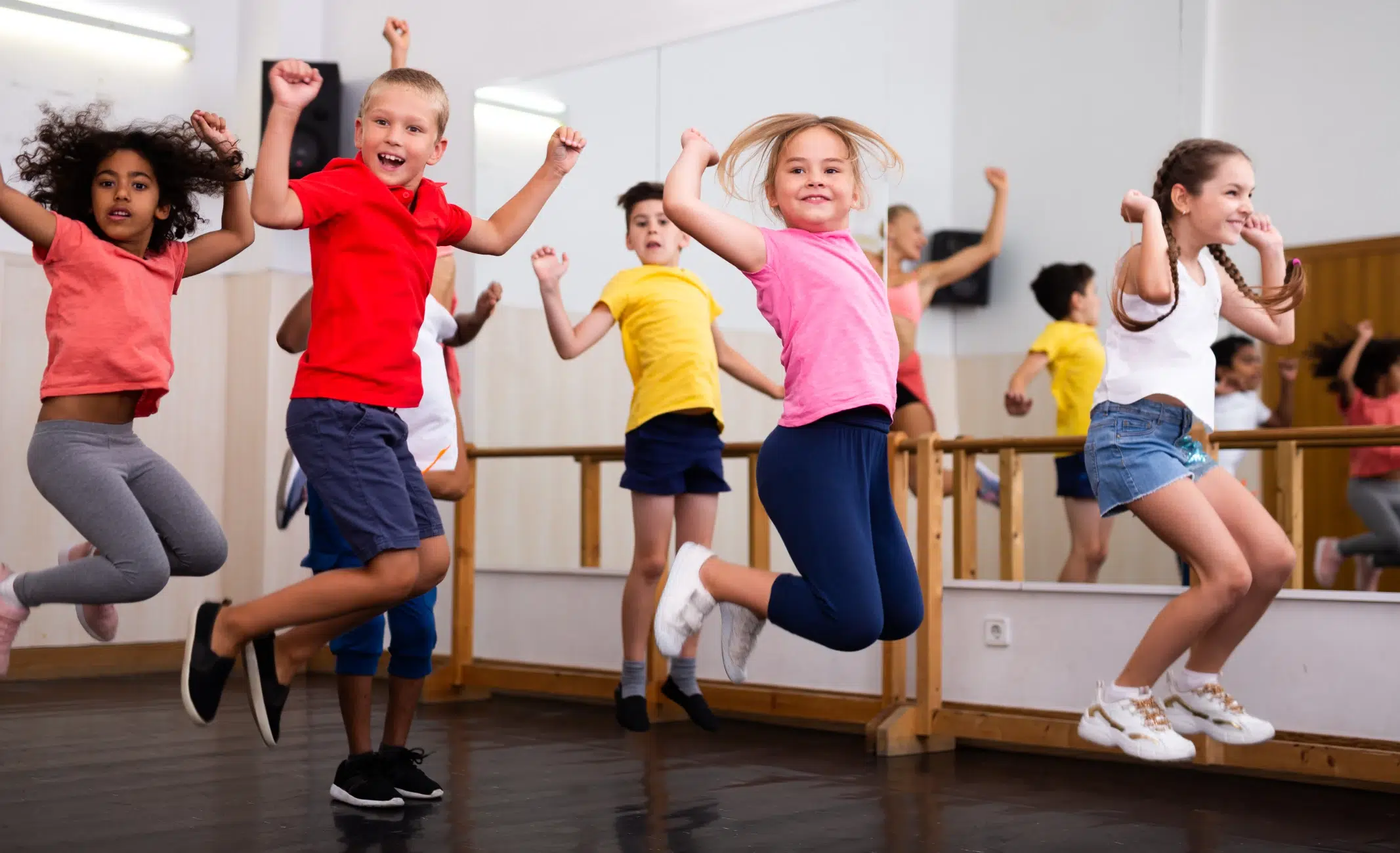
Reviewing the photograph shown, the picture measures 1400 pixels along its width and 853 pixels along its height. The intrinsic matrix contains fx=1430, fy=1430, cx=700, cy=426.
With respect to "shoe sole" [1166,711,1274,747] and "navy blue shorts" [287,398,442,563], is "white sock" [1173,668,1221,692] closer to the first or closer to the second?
"shoe sole" [1166,711,1274,747]

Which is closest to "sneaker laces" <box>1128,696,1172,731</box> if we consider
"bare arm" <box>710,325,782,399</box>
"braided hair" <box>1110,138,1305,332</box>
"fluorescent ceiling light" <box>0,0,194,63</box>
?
"braided hair" <box>1110,138,1305,332</box>

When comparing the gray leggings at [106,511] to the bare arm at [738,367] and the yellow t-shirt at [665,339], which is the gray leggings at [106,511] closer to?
the yellow t-shirt at [665,339]

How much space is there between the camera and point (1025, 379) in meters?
4.80

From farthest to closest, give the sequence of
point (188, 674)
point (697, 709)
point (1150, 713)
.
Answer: point (697, 709) < point (1150, 713) < point (188, 674)

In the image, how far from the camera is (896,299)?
4.87 metres

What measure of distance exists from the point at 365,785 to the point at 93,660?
11.7 feet

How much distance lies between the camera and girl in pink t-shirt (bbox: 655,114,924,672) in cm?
249

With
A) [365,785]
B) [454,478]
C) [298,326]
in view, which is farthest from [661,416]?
[365,785]

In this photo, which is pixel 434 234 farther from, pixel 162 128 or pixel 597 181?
pixel 597 181

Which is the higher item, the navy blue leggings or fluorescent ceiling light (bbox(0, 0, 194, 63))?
fluorescent ceiling light (bbox(0, 0, 194, 63))

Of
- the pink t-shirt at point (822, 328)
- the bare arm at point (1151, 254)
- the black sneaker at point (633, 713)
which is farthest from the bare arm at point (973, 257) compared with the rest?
the pink t-shirt at point (822, 328)

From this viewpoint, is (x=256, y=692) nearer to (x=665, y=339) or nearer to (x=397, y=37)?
(x=397, y=37)

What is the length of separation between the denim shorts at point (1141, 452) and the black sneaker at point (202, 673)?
5.66 ft

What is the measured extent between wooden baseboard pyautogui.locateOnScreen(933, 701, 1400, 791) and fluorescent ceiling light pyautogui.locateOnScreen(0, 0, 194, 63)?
4.53 metres
